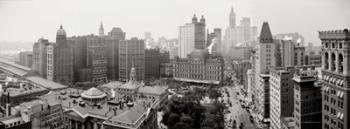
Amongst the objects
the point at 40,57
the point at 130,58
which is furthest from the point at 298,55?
the point at 40,57

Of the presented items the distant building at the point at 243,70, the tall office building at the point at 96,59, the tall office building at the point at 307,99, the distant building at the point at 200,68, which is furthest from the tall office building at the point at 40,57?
the tall office building at the point at 307,99

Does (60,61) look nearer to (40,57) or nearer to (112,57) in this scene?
(40,57)

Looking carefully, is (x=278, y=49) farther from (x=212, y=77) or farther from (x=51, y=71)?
(x=51, y=71)

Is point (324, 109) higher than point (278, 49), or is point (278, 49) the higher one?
point (278, 49)

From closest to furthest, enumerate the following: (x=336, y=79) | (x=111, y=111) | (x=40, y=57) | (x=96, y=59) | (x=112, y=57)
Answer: (x=336, y=79)
(x=111, y=111)
(x=40, y=57)
(x=96, y=59)
(x=112, y=57)

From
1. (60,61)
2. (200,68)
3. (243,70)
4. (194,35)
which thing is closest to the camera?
(60,61)

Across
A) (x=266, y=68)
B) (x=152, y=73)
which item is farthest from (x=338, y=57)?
(x=152, y=73)

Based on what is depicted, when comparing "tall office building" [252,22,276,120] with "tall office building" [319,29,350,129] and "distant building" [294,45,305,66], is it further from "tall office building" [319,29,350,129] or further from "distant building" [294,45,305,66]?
"tall office building" [319,29,350,129]

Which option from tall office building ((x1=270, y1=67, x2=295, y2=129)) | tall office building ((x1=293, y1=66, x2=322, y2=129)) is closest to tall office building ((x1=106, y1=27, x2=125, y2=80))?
tall office building ((x1=270, y1=67, x2=295, y2=129))
